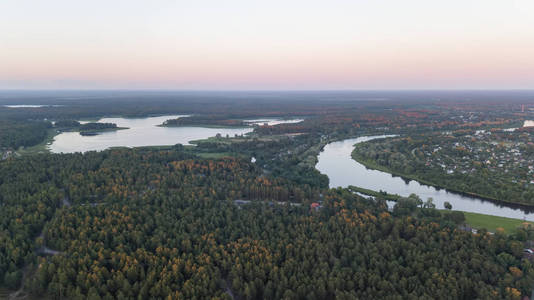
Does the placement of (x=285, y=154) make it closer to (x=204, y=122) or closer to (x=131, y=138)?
(x=131, y=138)

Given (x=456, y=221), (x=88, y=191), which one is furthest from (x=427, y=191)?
(x=88, y=191)

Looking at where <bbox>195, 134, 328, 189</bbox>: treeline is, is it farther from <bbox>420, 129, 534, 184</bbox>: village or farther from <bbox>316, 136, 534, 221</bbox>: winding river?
<bbox>420, 129, 534, 184</bbox>: village

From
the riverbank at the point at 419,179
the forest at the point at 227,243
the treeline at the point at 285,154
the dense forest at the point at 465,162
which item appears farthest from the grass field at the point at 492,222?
the treeline at the point at 285,154

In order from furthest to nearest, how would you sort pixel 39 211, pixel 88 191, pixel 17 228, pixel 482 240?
1. pixel 88 191
2. pixel 39 211
3. pixel 17 228
4. pixel 482 240

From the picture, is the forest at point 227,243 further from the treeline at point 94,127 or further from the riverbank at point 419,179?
the treeline at point 94,127

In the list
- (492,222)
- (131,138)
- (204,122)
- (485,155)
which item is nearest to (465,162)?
(485,155)

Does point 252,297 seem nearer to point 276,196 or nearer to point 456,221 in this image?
point 276,196
